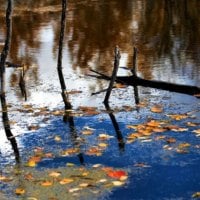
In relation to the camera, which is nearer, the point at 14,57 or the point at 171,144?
the point at 171,144

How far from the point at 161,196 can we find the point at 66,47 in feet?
66.0

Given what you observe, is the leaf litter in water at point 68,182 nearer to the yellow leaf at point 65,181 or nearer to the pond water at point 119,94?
the yellow leaf at point 65,181

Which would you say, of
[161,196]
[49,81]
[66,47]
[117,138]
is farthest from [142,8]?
[161,196]

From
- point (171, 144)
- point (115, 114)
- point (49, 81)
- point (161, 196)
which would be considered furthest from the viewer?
point (49, 81)

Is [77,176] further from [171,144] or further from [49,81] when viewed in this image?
[49,81]

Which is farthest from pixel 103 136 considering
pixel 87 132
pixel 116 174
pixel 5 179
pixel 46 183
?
pixel 5 179

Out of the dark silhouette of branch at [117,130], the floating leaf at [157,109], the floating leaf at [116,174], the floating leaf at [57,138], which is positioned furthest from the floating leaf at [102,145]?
the floating leaf at [157,109]

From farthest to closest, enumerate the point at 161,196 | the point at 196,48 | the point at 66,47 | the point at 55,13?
the point at 55,13, the point at 66,47, the point at 196,48, the point at 161,196

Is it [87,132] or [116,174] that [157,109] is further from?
[116,174]

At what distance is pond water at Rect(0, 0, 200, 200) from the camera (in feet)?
36.1

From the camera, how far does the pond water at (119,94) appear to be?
1101 centimetres

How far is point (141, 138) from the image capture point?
12.6 metres

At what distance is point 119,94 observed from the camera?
17453 mm

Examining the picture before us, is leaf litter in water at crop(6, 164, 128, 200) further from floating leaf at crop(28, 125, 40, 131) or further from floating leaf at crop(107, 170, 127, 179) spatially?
floating leaf at crop(28, 125, 40, 131)
